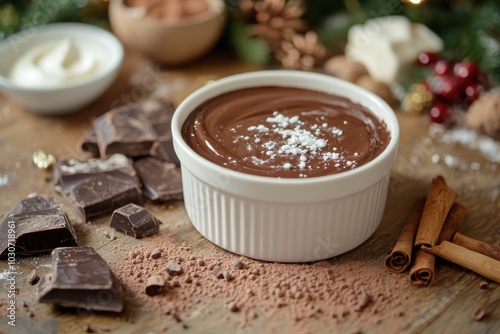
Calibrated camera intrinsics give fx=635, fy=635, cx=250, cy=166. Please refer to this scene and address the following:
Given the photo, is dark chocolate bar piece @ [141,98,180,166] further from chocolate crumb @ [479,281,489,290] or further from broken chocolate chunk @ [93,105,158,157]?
chocolate crumb @ [479,281,489,290]

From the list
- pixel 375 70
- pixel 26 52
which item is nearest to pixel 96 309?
pixel 26 52

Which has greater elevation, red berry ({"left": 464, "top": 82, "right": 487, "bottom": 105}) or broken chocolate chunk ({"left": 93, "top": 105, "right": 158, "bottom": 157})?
red berry ({"left": 464, "top": 82, "right": 487, "bottom": 105})

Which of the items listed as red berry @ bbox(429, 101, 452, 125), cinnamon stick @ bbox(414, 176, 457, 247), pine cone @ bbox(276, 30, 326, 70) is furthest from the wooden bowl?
cinnamon stick @ bbox(414, 176, 457, 247)

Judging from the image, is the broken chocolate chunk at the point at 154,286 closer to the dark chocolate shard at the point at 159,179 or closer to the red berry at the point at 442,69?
the dark chocolate shard at the point at 159,179

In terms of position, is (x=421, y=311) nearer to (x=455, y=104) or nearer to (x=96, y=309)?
(x=96, y=309)

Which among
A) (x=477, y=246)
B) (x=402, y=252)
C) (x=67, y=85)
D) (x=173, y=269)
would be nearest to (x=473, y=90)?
(x=477, y=246)

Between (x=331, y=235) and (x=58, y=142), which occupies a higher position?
(x=331, y=235)

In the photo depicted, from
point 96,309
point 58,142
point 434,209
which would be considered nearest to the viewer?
point 96,309

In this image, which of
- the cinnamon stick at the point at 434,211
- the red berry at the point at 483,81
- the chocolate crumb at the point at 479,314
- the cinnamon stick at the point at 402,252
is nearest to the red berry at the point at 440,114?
the red berry at the point at 483,81
